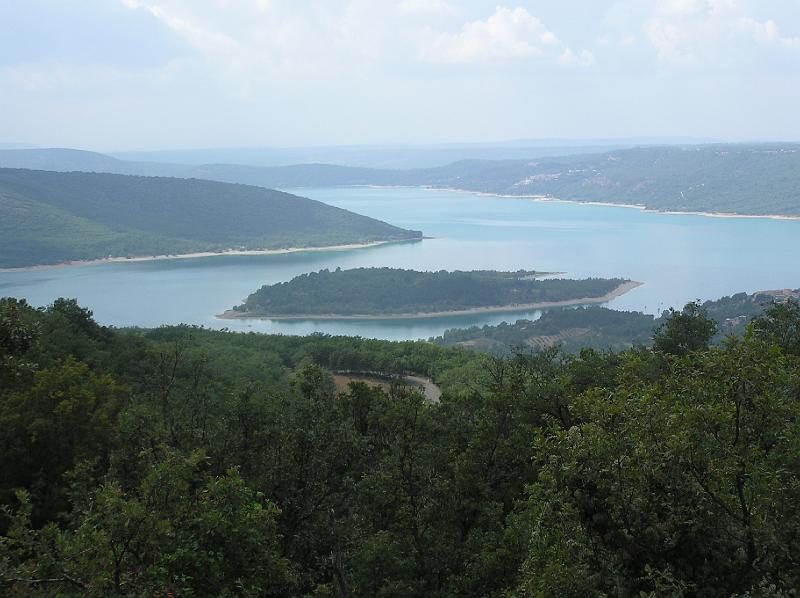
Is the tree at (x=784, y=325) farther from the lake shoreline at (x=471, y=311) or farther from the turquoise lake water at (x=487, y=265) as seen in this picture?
the lake shoreline at (x=471, y=311)

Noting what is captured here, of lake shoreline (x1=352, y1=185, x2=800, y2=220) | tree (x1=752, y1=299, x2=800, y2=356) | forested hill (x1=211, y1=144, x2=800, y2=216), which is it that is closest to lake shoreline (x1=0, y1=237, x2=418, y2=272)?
lake shoreline (x1=352, y1=185, x2=800, y2=220)

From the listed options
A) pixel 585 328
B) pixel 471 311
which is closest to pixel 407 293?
pixel 471 311

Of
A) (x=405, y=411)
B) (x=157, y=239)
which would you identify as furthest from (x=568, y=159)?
(x=405, y=411)

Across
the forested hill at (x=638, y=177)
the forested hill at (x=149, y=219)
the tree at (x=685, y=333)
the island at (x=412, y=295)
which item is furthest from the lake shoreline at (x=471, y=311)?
the forested hill at (x=638, y=177)

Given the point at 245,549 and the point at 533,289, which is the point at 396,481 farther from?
the point at 533,289

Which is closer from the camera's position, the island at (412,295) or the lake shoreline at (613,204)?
the island at (412,295)

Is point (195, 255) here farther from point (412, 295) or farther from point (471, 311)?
point (471, 311)
